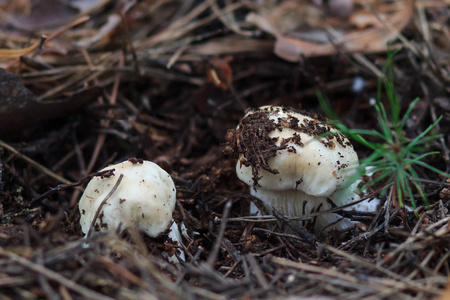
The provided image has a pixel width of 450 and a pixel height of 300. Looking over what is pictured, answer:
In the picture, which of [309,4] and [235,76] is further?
[309,4]

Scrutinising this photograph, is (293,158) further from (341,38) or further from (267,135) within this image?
(341,38)

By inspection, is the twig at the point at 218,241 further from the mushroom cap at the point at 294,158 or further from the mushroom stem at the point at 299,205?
the mushroom stem at the point at 299,205

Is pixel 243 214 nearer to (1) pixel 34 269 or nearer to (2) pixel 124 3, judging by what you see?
(1) pixel 34 269

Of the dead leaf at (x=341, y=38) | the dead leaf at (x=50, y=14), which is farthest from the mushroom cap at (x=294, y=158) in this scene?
the dead leaf at (x=50, y=14)

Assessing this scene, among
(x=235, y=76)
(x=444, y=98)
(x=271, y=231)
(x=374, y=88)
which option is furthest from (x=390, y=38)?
(x=271, y=231)

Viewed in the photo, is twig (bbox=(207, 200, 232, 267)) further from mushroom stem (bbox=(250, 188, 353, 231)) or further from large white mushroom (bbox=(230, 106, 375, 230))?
mushroom stem (bbox=(250, 188, 353, 231))

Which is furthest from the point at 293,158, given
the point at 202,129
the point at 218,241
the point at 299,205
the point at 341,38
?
the point at 341,38

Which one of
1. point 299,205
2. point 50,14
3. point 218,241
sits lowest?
point 299,205

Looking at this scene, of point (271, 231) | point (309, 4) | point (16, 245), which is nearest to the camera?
point (16, 245)

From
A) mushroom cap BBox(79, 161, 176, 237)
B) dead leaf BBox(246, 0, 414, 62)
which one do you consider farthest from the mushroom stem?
dead leaf BBox(246, 0, 414, 62)
